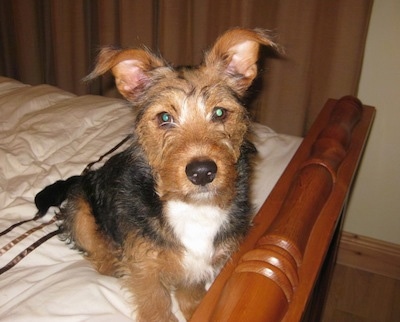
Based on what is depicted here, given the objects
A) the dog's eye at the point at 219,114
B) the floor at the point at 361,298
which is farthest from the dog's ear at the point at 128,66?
the floor at the point at 361,298

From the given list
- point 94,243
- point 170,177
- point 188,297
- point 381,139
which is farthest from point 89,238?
point 381,139

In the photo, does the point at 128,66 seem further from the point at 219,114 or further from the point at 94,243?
the point at 94,243

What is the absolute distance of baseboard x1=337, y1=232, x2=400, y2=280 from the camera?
3.82 metres

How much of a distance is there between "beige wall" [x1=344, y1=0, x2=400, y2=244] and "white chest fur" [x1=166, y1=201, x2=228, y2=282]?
7.02 ft

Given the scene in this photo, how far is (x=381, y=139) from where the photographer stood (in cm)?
349

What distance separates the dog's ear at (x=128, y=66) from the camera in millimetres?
1757

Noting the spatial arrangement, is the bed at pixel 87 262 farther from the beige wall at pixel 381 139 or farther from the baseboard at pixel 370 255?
the baseboard at pixel 370 255

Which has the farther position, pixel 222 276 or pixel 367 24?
pixel 367 24

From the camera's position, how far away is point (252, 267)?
1175mm

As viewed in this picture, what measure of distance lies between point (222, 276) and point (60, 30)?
13.7ft

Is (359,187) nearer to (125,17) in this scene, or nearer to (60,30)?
(125,17)

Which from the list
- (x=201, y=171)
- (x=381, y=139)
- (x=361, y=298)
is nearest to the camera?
(x=201, y=171)

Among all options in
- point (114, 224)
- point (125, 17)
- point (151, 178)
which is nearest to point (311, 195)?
point (151, 178)

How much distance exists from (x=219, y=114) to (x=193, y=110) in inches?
5.4
